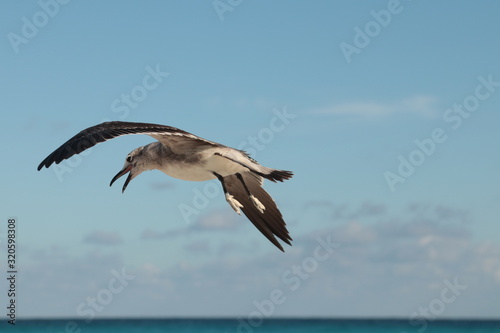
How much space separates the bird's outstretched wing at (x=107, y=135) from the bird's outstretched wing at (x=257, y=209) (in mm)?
1642

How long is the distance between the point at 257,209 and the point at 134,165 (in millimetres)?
1930

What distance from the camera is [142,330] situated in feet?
251

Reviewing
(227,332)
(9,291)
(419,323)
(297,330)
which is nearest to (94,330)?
(227,332)

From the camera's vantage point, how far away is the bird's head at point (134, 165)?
1141cm

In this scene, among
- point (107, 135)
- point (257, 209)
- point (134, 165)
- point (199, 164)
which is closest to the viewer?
point (107, 135)

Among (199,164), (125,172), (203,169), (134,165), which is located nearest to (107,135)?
(199,164)

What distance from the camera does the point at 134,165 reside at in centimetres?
1157

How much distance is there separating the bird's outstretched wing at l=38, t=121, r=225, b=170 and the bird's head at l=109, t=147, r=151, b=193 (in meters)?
0.89

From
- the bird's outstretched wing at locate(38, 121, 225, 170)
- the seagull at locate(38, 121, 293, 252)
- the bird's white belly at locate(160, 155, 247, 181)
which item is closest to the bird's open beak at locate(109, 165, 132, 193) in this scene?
the seagull at locate(38, 121, 293, 252)

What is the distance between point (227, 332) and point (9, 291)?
186 ft

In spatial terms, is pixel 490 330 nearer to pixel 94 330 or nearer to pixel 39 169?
pixel 94 330

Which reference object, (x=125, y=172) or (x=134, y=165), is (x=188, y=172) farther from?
(x=125, y=172)

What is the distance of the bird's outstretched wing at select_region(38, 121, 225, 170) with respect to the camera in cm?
903

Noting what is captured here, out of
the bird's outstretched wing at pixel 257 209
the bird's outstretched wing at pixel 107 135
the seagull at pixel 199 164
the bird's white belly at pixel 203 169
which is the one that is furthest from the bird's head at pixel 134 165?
the bird's outstretched wing at pixel 257 209
